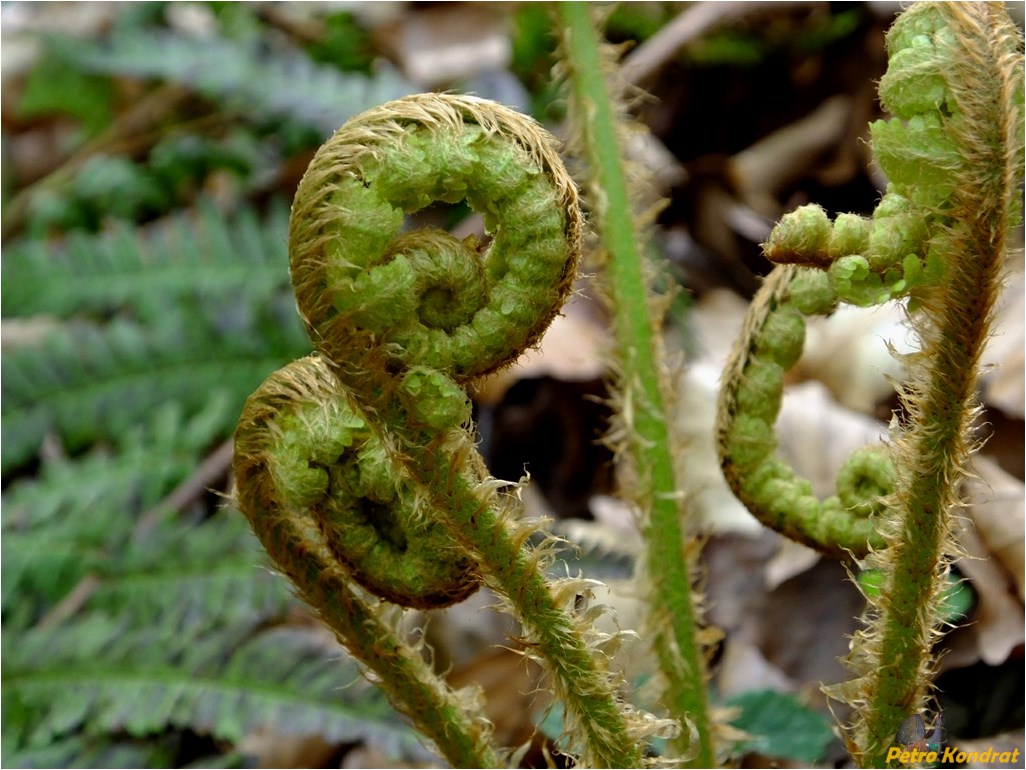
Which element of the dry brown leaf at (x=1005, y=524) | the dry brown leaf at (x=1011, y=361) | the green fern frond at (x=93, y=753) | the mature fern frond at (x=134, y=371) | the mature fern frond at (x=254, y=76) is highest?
the mature fern frond at (x=254, y=76)

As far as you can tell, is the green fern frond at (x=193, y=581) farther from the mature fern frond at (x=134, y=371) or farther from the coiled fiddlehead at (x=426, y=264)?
the coiled fiddlehead at (x=426, y=264)

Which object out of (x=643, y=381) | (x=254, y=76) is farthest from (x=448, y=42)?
(x=643, y=381)

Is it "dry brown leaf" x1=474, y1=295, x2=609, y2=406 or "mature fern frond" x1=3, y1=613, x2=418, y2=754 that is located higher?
"dry brown leaf" x1=474, y1=295, x2=609, y2=406

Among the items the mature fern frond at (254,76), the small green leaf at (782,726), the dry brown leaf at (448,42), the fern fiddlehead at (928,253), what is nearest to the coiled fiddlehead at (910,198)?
the fern fiddlehead at (928,253)

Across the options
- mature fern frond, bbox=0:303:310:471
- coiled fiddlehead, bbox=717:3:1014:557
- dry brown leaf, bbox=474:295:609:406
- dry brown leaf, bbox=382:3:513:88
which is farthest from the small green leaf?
dry brown leaf, bbox=382:3:513:88

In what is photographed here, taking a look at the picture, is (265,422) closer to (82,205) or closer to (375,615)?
(375,615)

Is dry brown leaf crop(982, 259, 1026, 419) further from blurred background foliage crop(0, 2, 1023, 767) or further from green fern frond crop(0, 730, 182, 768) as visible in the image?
green fern frond crop(0, 730, 182, 768)

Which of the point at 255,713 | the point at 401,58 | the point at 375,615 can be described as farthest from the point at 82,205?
the point at 375,615
